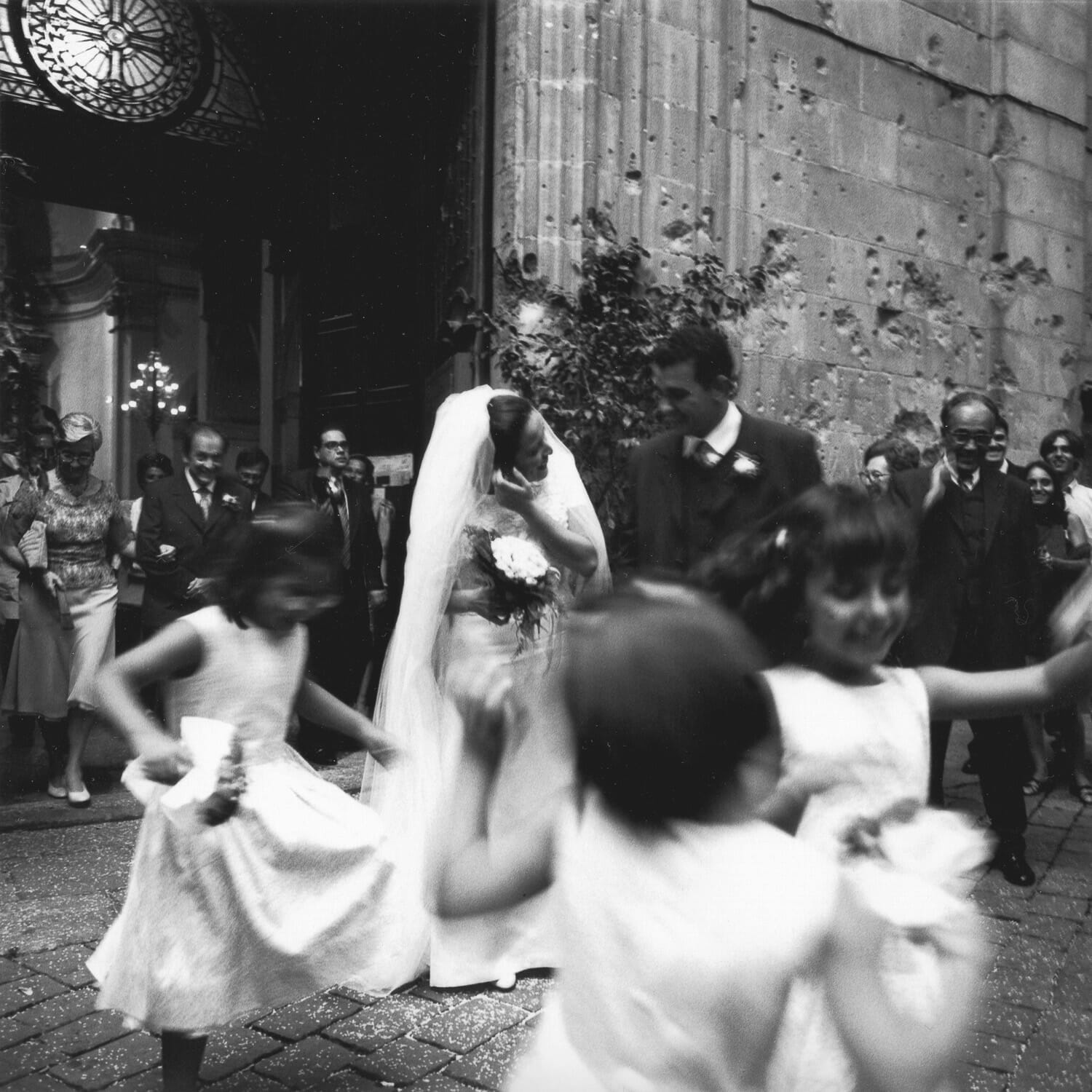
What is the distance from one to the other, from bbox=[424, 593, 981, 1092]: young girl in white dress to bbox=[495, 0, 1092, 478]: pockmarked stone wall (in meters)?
5.65

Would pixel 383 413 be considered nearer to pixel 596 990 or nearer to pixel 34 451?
pixel 34 451

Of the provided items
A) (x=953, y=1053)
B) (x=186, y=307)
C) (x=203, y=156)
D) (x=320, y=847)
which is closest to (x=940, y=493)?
(x=320, y=847)

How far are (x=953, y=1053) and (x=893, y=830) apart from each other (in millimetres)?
395

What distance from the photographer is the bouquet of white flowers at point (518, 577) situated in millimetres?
3555

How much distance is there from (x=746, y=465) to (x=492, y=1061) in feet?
5.78

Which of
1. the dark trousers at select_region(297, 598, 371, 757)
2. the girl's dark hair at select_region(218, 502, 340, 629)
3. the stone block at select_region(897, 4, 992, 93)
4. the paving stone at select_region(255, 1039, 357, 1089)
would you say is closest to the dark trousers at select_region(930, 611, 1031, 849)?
the paving stone at select_region(255, 1039, 357, 1089)

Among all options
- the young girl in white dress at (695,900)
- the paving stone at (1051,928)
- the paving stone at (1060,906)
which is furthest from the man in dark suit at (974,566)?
the young girl in white dress at (695,900)

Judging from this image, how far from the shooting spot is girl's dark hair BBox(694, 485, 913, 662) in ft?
6.42

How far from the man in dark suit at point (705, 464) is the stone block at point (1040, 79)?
680 cm

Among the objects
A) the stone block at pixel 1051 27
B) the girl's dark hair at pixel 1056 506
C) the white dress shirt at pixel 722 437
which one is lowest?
the girl's dark hair at pixel 1056 506

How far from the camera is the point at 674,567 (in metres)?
3.63

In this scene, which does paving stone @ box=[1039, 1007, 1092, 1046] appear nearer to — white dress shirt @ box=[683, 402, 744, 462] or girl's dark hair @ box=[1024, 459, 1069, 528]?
white dress shirt @ box=[683, 402, 744, 462]

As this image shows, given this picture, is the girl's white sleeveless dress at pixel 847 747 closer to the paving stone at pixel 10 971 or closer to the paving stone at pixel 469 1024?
the paving stone at pixel 469 1024

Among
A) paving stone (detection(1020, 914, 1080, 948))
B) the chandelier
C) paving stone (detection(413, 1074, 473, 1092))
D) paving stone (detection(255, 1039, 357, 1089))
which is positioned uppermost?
the chandelier
